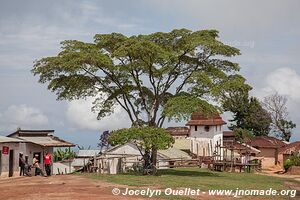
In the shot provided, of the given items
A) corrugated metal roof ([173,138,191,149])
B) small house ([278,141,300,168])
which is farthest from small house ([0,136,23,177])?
small house ([278,141,300,168])

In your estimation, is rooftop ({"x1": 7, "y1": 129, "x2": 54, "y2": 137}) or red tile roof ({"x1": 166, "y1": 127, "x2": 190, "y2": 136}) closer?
rooftop ({"x1": 7, "y1": 129, "x2": 54, "y2": 137})

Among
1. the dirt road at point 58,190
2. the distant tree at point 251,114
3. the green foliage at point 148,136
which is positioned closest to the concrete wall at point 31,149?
the green foliage at point 148,136

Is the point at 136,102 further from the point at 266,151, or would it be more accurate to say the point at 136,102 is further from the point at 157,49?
the point at 266,151

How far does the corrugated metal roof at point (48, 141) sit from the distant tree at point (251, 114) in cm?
4054

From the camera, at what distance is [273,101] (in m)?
78.2

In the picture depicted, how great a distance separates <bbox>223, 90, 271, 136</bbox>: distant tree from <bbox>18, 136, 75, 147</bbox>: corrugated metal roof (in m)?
40.5

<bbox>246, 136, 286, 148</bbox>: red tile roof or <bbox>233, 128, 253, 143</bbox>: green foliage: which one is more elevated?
<bbox>233, 128, 253, 143</bbox>: green foliage

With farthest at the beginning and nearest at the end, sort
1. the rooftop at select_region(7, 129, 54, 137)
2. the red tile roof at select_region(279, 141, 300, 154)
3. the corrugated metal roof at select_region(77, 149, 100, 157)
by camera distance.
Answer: the red tile roof at select_region(279, 141, 300, 154) → the corrugated metal roof at select_region(77, 149, 100, 157) → the rooftop at select_region(7, 129, 54, 137)

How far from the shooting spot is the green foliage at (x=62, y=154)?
58.3 meters

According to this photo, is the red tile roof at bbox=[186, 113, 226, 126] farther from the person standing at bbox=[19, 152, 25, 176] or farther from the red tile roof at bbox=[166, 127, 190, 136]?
the person standing at bbox=[19, 152, 25, 176]

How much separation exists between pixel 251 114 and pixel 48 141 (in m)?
45.1

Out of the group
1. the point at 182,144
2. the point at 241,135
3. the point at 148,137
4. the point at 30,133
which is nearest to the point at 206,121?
the point at 182,144

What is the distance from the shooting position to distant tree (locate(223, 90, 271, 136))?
79.1 m

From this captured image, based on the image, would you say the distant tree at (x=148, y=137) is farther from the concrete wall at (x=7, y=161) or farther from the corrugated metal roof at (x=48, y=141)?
the concrete wall at (x=7, y=161)
